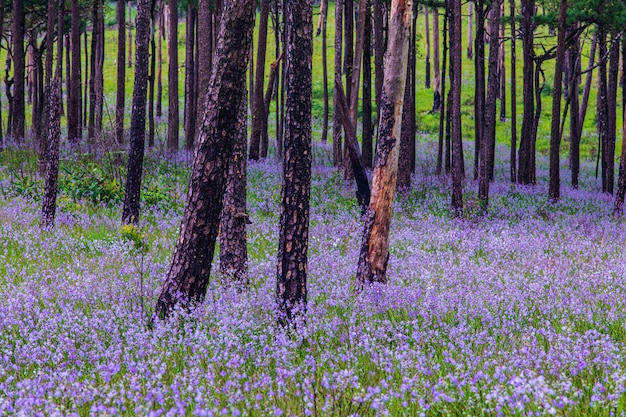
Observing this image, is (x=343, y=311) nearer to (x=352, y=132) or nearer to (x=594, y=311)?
(x=594, y=311)

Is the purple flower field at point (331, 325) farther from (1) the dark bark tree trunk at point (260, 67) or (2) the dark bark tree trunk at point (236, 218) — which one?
(1) the dark bark tree trunk at point (260, 67)

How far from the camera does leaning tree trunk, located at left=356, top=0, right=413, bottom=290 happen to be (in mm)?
7473

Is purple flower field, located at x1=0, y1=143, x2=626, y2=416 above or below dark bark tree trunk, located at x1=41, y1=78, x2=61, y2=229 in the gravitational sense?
below

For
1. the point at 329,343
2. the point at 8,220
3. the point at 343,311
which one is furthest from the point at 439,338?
the point at 8,220

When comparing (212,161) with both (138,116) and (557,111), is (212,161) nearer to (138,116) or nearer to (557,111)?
(138,116)

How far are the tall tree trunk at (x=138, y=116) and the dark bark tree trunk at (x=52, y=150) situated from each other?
1.27m

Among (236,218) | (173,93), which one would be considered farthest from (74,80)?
(236,218)

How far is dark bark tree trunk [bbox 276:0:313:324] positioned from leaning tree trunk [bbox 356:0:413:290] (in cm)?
200

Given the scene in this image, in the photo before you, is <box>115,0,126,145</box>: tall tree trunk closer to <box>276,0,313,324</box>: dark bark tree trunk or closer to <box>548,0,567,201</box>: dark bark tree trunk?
<box>548,0,567,201</box>: dark bark tree trunk

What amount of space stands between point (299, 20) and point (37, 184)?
10509mm

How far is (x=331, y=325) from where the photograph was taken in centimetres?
496

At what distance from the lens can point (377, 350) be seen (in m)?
4.84

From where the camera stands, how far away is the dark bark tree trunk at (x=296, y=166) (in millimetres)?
5461

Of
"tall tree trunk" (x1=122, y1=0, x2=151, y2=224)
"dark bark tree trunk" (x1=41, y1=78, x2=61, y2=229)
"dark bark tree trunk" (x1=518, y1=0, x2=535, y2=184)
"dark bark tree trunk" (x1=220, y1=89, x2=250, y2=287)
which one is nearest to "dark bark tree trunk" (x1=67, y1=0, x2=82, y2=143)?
"tall tree trunk" (x1=122, y1=0, x2=151, y2=224)
